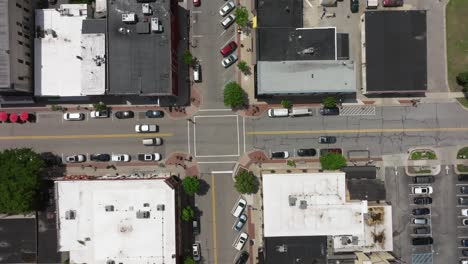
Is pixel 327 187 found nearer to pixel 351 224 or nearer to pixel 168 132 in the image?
pixel 351 224

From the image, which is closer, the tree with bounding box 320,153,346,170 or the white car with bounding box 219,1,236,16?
the tree with bounding box 320,153,346,170

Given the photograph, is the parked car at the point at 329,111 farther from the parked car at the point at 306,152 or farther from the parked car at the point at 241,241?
the parked car at the point at 241,241

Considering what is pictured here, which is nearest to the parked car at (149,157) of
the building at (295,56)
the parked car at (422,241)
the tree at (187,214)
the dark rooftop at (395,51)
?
the tree at (187,214)

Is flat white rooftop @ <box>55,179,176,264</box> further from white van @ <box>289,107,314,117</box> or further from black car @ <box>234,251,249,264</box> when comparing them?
white van @ <box>289,107,314,117</box>

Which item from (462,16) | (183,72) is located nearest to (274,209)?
(183,72)

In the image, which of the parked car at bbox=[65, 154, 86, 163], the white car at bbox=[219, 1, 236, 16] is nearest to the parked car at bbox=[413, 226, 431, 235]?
the white car at bbox=[219, 1, 236, 16]

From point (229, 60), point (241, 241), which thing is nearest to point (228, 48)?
point (229, 60)
